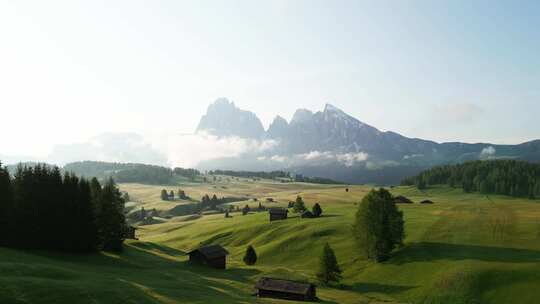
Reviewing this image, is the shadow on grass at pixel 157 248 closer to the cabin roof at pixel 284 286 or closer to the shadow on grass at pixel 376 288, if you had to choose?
the cabin roof at pixel 284 286

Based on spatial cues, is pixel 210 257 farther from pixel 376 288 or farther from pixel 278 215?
pixel 278 215

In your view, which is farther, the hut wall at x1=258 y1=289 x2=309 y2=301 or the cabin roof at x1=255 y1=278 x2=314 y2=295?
the cabin roof at x1=255 y1=278 x2=314 y2=295

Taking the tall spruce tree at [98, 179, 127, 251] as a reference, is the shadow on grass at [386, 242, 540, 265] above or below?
below

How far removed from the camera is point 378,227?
3494 inches

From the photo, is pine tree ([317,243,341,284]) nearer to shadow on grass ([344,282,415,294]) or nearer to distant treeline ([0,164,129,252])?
shadow on grass ([344,282,415,294])

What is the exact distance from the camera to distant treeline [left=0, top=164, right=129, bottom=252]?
211ft

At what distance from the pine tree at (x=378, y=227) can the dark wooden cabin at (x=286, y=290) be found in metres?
26.1

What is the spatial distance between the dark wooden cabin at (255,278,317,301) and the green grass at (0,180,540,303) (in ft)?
7.27

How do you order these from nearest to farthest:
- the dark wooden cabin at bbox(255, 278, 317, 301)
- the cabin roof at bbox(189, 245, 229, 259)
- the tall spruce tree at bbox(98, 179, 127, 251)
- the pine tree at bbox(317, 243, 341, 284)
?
the dark wooden cabin at bbox(255, 278, 317, 301) < the pine tree at bbox(317, 243, 341, 284) < the tall spruce tree at bbox(98, 179, 127, 251) < the cabin roof at bbox(189, 245, 229, 259)

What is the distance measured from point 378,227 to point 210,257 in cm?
3637

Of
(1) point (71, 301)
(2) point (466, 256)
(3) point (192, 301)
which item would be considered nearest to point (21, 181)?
(1) point (71, 301)

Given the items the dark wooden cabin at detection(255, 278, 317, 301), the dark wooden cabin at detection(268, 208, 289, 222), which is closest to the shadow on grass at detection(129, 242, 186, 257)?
the dark wooden cabin at detection(268, 208, 289, 222)

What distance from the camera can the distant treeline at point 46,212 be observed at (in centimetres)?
6431

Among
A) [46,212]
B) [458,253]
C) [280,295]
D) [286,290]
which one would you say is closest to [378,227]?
[458,253]
